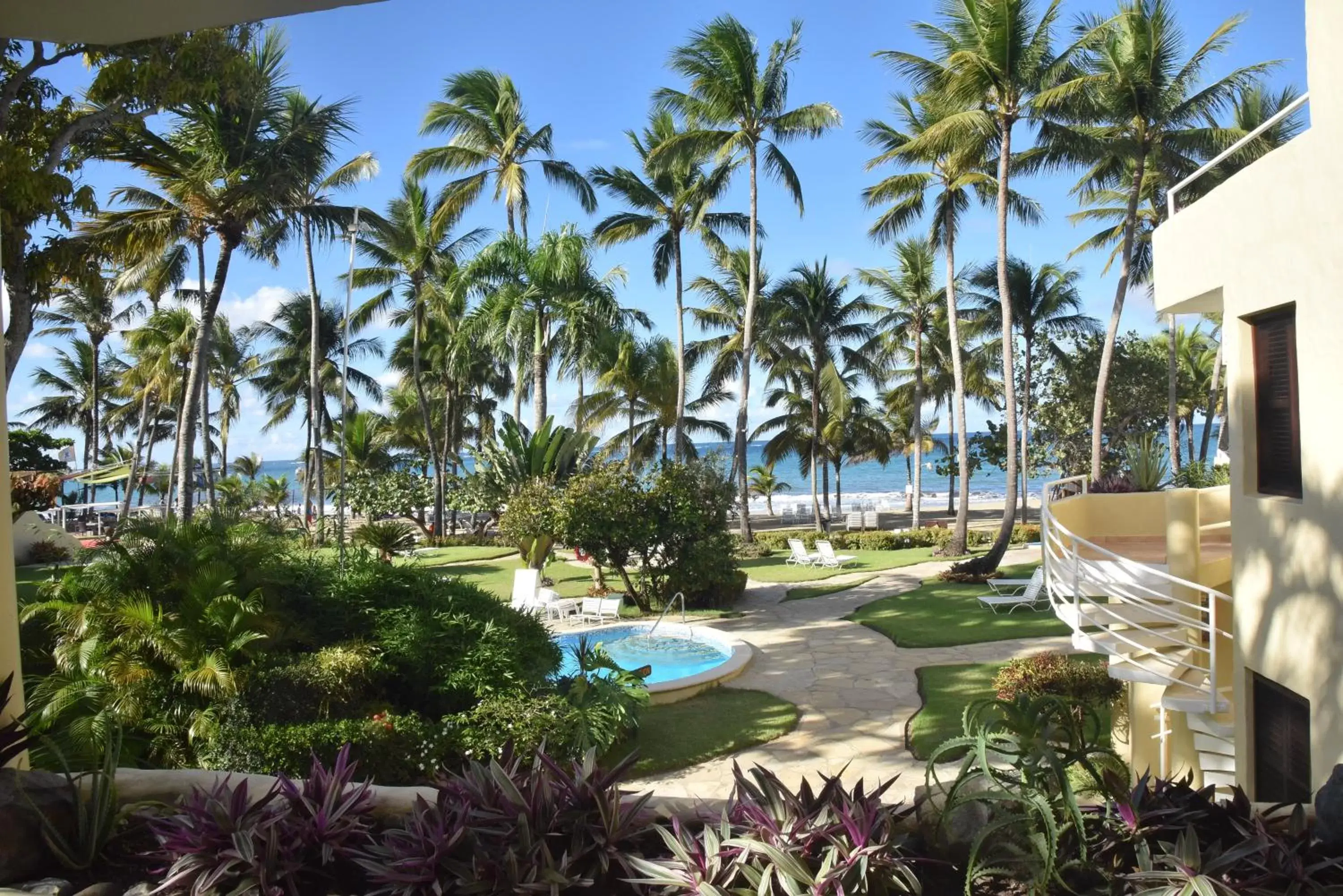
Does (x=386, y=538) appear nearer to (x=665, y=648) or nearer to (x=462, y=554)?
(x=462, y=554)

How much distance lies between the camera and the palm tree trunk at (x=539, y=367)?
2647 cm

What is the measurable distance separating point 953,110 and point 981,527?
18767 millimetres

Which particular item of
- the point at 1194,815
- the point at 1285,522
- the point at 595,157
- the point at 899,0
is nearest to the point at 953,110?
the point at 899,0

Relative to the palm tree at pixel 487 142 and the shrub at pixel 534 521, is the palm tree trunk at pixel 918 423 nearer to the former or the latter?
the palm tree at pixel 487 142

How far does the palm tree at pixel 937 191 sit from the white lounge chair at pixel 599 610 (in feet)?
40.9

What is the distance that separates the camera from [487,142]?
3142cm

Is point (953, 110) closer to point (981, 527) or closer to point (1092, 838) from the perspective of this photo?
point (981, 527)

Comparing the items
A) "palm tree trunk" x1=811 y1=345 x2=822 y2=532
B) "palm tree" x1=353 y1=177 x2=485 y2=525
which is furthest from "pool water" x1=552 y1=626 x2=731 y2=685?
"palm tree trunk" x1=811 y1=345 x2=822 y2=532

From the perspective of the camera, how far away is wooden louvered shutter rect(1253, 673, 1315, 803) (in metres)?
5.48

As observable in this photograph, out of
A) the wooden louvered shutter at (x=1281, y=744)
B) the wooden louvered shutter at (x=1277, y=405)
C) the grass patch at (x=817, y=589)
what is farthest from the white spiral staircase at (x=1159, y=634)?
the grass patch at (x=817, y=589)

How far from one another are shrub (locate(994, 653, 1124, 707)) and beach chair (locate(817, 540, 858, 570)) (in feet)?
42.9

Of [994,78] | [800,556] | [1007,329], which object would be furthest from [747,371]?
[994,78]

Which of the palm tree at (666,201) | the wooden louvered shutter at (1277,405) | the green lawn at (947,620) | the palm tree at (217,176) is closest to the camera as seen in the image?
the wooden louvered shutter at (1277,405)

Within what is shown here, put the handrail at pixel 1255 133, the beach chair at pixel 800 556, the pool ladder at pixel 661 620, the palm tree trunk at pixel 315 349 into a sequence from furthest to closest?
the beach chair at pixel 800 556 → the palm tree trunk at pixel 315 349 → the pool ladder at pixel 661 620 → the handrail at pixel 1255 133
